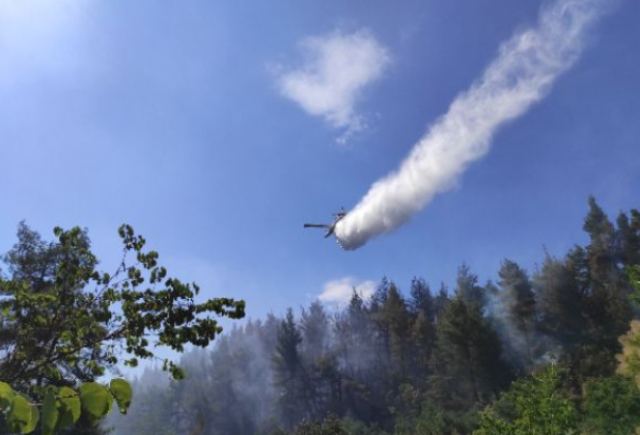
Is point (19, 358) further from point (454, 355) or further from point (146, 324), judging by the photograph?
point (454, 355)

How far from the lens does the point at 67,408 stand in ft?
8.63

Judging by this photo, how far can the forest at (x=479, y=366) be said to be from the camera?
25.5 metres

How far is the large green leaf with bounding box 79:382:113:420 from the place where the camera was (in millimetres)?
2578

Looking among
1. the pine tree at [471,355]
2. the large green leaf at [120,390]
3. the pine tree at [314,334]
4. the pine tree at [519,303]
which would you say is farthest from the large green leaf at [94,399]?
the pine tree at [314,334]

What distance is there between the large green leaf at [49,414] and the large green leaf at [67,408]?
0.16m

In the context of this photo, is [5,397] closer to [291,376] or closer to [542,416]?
[542,416]

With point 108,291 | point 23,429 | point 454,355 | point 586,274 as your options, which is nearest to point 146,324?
point 108,291

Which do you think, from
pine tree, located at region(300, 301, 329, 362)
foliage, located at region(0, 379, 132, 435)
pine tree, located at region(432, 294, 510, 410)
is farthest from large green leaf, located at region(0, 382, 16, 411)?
pine tree, located at region(300, 301, 329, 362)

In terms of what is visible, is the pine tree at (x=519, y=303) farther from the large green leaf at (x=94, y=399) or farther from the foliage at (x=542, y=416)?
the large green leaf at (x=94, y=399)

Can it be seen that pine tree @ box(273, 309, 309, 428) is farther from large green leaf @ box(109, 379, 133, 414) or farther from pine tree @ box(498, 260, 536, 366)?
large green leaf @ box(109, 379, 133, 414)

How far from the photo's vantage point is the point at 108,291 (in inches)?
238

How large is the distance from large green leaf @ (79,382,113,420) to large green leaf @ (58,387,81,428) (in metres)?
0.04

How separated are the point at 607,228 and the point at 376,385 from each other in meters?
39.0

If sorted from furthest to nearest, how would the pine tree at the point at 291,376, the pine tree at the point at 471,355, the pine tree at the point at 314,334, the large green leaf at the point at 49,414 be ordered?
1. the pine tree at the point at 314,334
2. the pine tree at the point at 291,376
3. the pine tree at the point at 471,355
4. the large green leaf at the point at 49,414
